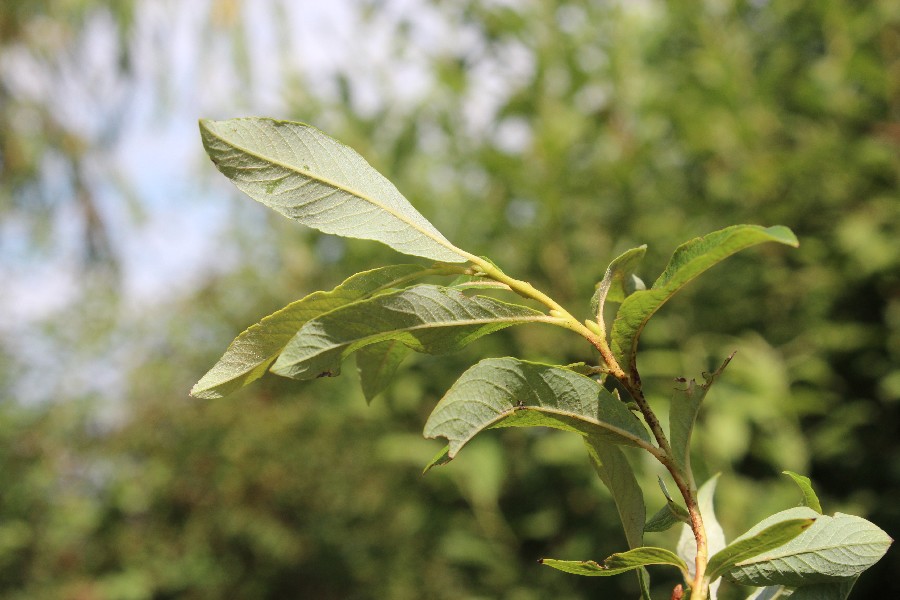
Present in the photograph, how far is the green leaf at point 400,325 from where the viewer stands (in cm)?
39

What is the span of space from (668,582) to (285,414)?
3271 mm

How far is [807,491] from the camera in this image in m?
0.42

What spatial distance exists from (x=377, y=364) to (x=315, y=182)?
115 millimetres

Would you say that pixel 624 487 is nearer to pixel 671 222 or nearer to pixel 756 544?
pixel 756 544

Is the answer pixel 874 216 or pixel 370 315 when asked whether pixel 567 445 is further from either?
pixel 370 315

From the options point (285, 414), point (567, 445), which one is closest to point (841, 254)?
point (567, 445)

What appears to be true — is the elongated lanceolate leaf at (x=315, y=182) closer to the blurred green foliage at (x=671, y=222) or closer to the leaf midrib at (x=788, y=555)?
the leaf midrib at (x=788, y=555)

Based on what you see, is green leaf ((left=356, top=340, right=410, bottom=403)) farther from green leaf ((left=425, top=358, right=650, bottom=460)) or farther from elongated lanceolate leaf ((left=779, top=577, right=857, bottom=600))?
elongated lanceolate leaf ((left=779, top=577, right=857, bottom=600))

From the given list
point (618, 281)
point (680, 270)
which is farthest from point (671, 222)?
point (680, 270)

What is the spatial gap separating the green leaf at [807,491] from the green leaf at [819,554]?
18 mm

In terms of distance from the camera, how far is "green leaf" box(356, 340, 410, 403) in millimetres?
460

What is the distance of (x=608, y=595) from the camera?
1.65 meters

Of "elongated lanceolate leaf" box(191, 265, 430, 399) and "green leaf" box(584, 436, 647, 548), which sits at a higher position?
"elongated lanceolate leaf" box(191, 265, 430, 399)

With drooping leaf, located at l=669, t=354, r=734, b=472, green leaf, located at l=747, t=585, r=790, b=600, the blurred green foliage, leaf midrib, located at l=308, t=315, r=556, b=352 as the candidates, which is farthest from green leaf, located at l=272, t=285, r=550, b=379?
the blurred green foliage
